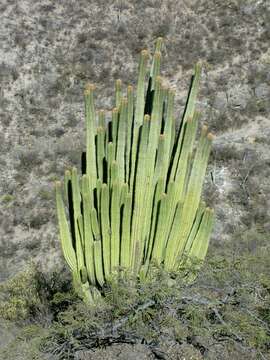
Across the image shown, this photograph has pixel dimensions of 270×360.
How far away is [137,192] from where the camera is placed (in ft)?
23.0

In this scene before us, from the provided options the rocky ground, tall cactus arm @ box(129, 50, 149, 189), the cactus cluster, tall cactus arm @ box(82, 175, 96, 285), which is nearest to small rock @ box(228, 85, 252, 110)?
the rocky ground

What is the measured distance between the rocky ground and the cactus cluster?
423 centimetres

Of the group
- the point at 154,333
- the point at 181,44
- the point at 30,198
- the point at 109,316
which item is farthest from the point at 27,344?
the point at 181,44

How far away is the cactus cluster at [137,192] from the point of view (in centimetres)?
694

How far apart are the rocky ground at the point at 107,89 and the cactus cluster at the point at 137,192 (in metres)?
4.23

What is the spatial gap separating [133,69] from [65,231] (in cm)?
1143

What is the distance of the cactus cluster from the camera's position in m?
6.94

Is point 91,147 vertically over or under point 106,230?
over

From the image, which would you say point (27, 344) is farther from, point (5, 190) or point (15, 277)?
point (5, 190)

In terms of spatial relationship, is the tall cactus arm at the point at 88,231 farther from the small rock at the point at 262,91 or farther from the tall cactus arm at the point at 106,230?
the small rock at the point at 262,91

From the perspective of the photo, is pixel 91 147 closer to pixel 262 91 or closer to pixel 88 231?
pixel 88 231

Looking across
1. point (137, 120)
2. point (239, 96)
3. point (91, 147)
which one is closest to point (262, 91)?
point (239, 96)

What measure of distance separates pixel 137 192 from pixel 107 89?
10664mm

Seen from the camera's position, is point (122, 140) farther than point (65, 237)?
No
